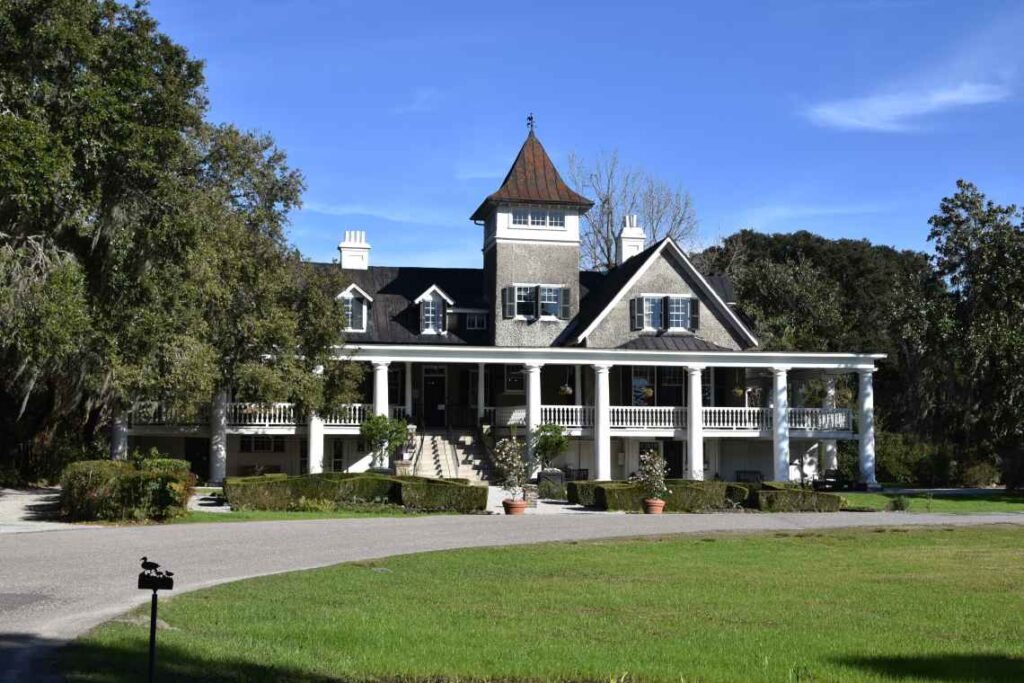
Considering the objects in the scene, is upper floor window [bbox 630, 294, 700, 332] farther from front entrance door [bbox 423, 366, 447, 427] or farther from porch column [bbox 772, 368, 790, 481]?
front entrance door [bbox 423, 366, 447, 427]

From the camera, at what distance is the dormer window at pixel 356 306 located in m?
42.3

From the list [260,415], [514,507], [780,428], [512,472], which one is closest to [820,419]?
[780,428]

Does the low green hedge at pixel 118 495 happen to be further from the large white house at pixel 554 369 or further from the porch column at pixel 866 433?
the porch column at pixel 866 433

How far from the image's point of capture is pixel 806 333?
5650 centimetres

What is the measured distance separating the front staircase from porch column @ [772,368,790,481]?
10.1 m

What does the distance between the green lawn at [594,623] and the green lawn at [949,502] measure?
548 inches

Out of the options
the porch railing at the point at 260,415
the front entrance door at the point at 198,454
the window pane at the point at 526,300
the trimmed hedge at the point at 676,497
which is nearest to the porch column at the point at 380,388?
the porch railing at the point at 260,415

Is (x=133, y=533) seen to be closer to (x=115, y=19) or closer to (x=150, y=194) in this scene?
(x=150, y=194)

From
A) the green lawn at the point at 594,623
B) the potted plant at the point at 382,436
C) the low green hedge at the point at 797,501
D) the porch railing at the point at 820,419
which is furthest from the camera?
the porch railing at the point at 820,419

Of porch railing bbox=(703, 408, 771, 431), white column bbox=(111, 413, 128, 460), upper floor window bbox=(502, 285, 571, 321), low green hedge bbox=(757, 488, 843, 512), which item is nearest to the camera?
low green hedge bbox=(757, 488, 843, 512)

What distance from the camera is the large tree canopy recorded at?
23172 millimetres

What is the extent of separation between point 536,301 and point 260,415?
37.1 ft

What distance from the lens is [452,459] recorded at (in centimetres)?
3956

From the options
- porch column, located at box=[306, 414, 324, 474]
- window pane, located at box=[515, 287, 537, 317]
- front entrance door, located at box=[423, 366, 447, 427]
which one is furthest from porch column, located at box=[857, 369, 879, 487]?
porch column, located at box=[306, 414, 324, 474]
